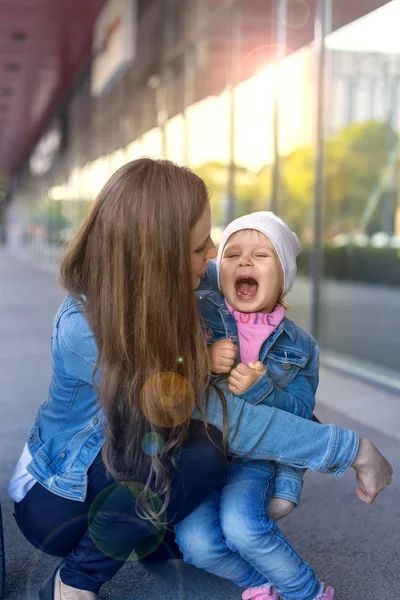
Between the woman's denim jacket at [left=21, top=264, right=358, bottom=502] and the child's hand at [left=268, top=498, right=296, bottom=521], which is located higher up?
the woman's denim jacket at [left=21, top=264, right=358, bottom=502]

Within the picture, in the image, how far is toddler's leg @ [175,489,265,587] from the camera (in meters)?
2.09

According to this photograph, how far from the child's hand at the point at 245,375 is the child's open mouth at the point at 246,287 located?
0.27 meters

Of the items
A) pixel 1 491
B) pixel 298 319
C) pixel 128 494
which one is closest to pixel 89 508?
pixel 128 494

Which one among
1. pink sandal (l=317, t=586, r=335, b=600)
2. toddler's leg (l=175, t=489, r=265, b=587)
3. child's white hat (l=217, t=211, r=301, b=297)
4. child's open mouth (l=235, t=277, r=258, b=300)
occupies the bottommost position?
pink sandal (l=317, t=586, r=335, b=600)

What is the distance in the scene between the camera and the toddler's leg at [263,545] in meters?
2.00

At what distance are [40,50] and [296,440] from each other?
14.4m

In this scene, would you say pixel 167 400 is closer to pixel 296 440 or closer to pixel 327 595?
pixel 296 440

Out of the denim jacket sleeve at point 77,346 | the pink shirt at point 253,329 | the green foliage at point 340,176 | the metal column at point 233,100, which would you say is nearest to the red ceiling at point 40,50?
the metal column at point 233,100

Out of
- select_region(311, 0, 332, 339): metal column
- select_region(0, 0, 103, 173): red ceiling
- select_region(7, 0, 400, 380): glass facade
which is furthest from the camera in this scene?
select_region(0, 0, 103, 173): red ceiling

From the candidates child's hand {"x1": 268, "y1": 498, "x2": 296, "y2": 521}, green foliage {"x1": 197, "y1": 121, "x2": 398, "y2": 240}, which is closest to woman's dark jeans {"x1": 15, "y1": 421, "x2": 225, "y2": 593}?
child's hand {"x1": 268, "y1": 498, "x2": 296, "y2": 521}

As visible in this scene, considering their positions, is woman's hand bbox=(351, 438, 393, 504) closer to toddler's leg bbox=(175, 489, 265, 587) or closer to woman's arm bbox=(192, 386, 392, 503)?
woman's arm bbox=(192, 386, 392, 503)

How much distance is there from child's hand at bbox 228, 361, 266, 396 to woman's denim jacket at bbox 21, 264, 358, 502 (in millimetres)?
53

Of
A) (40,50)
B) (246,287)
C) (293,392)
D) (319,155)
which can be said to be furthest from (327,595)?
(40,50)

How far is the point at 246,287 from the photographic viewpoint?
2.24 metres
